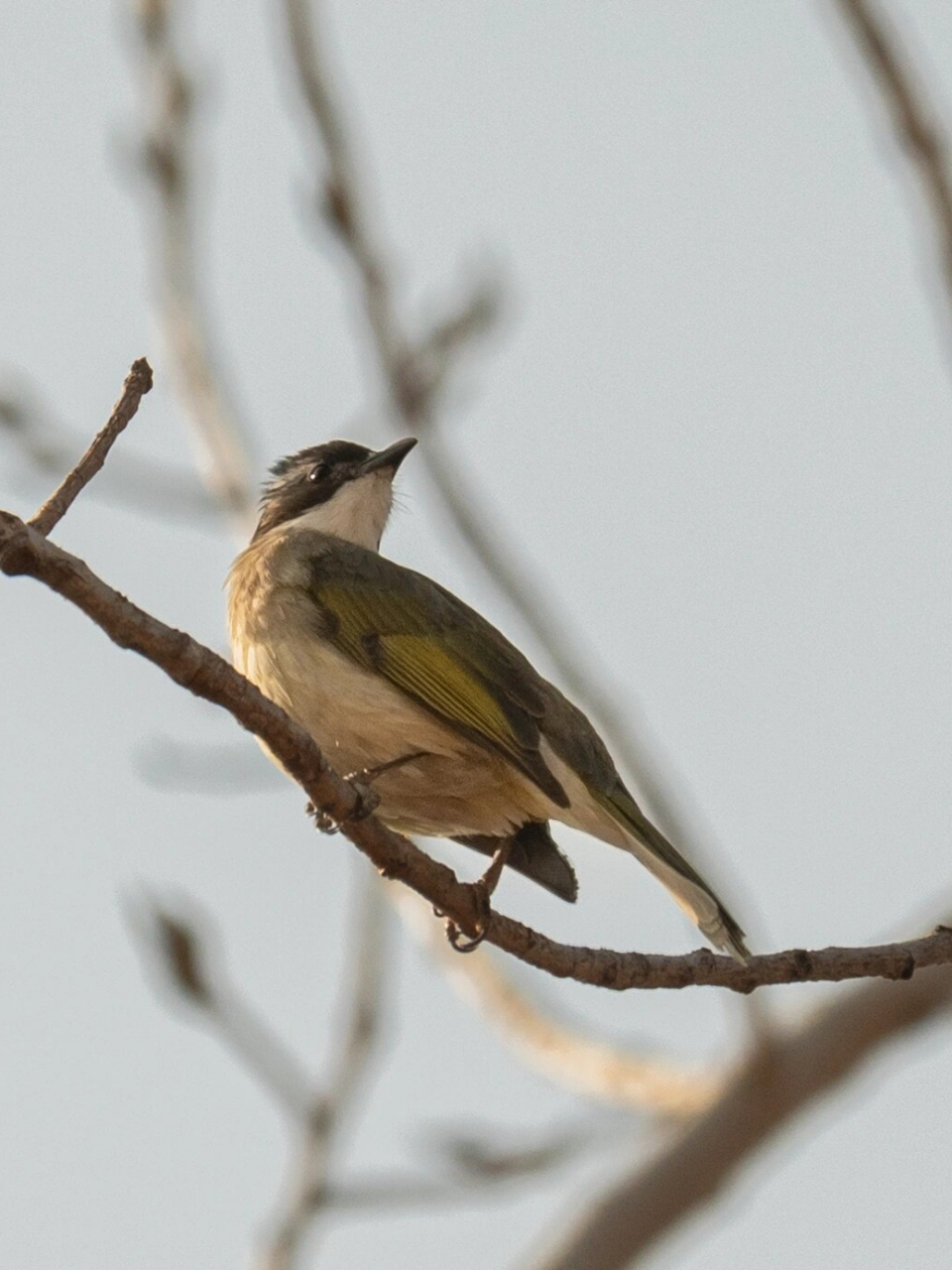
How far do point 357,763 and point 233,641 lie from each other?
83 centimetres

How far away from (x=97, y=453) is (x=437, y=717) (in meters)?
2.12

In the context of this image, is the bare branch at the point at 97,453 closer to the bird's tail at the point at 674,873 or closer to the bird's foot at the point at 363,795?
the bird's foot at the point at 363,795

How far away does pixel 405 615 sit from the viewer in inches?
257

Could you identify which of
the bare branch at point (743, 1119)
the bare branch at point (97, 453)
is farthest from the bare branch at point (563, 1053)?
the bare branch at point (97, 453)

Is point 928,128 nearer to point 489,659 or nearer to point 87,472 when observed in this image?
point 87,472

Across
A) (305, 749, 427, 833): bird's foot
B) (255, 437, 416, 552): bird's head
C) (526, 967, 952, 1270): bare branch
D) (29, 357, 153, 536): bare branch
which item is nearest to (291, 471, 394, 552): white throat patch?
(255, 437, 416, 552): bird's head

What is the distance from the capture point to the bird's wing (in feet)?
19.7

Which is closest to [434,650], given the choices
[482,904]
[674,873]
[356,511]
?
[674,873]

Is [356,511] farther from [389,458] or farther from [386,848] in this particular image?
[386,848]

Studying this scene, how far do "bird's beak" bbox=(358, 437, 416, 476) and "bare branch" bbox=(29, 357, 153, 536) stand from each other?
142 inches

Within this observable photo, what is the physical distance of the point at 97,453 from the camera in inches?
163

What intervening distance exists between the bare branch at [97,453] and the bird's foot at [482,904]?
1.56 metres

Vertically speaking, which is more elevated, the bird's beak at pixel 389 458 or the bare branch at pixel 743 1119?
the bird's beak at pixel 389 458

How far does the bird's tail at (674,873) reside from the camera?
554 centimetres
